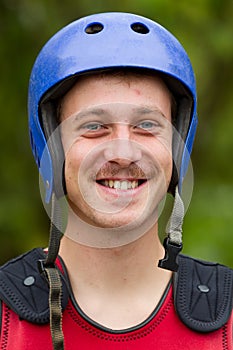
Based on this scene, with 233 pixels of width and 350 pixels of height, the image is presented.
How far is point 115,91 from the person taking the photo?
3.98 m

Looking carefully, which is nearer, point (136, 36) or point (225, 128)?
point (136, 36)

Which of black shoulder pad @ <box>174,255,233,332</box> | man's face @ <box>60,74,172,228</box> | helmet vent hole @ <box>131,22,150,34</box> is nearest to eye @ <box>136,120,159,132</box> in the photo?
man's face @ <box>60,74,172,228</box>

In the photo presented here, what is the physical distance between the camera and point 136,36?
13.5ft

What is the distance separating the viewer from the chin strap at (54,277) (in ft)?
12.7

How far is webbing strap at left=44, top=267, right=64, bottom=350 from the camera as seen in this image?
151 inches

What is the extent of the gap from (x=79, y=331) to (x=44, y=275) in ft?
0.87

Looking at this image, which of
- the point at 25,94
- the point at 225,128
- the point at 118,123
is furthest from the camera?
the point at 225,128

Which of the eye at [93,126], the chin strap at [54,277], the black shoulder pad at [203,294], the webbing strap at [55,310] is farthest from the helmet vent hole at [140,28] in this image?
the webbing strap at [55,310]

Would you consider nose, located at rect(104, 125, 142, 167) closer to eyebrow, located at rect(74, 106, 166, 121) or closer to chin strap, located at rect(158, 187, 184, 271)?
eyebrow, located at rect(74, 106, 166, 121)

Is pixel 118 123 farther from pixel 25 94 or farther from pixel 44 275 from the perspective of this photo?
pixel 25 94

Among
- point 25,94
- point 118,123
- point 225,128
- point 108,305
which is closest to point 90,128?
point 118,123

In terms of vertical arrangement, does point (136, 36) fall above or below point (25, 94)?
above

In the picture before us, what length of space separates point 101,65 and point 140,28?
39 cm

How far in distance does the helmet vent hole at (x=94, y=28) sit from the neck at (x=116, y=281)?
0.88m
